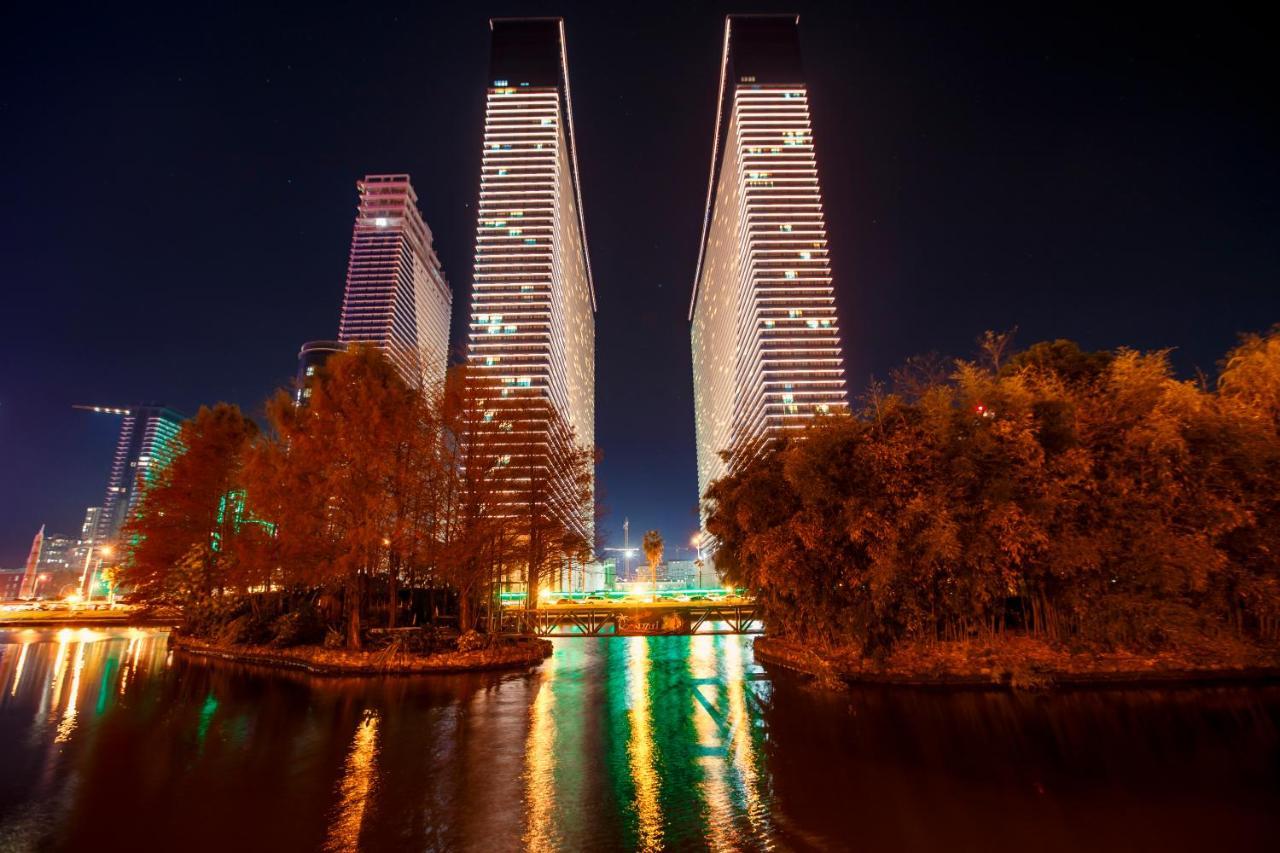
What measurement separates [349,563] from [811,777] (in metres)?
15.3

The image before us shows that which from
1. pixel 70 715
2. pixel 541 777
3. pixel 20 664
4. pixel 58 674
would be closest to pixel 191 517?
pixel 20 664

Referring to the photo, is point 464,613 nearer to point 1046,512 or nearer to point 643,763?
point 643,763

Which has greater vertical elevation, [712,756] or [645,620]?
[645,620]

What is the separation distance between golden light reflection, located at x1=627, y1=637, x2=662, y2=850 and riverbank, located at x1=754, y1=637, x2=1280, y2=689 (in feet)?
16.2

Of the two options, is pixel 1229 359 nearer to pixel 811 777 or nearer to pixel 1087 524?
pixel 1087 524

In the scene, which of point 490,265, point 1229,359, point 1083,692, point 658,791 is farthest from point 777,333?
point 658,791

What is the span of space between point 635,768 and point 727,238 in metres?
146

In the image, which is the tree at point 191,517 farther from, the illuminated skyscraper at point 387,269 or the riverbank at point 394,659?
the illuminated skyscraper at point 387,269

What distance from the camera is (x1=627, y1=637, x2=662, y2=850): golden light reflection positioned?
6047 millimetres

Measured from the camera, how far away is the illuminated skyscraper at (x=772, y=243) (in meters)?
111

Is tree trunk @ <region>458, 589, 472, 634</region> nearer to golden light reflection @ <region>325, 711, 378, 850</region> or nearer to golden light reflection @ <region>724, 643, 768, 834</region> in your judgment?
golden light reflection @ <region>325, 711, 378, 850</region>

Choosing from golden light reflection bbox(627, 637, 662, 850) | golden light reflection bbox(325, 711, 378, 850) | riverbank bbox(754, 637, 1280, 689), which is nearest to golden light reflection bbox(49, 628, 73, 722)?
golden light reflection bbox(325, 711, 378, 850)

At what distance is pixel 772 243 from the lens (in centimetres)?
11569

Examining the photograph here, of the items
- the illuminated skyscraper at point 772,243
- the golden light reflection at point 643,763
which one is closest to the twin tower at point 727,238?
the illuminated skyscraper at point 772,243
